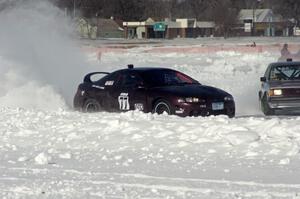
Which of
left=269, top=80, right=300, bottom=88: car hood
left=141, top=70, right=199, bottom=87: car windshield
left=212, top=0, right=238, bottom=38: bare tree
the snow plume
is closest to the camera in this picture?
left=141, top=70, right=199, bottom=87: car windshield

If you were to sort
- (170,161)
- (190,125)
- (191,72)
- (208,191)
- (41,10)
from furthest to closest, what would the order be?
(191,72), (41,10), (190,125), (170,161), (208,191)

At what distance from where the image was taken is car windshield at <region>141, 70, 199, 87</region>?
1410 centimetres

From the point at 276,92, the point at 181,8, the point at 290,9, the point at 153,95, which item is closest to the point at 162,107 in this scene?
the point at 153,95

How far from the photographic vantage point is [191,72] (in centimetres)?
2867

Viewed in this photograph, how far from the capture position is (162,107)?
44.4 feet

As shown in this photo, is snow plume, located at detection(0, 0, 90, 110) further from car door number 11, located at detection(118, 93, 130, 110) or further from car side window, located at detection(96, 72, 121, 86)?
car door number 11, located at detection(118, 93, 130, 110)

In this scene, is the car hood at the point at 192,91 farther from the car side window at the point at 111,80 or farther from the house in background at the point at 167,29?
the house in background at the point at 167,29

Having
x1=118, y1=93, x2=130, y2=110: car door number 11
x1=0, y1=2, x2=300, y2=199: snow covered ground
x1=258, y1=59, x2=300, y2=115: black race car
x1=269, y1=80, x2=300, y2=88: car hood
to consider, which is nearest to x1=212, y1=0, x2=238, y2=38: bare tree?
x1=258, y1=59, x2=300, y2=115: black race car

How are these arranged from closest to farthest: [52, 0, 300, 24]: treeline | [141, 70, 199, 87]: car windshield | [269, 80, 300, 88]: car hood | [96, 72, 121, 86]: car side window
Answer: [141, 70, 199, 87]: car windshield < [96, 72, 121, 86]: car side window < [269, 80, 300, 88]: car hood < [52, 0, 300, 24]: treeline

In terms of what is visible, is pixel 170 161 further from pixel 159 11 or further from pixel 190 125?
pixel 159 11

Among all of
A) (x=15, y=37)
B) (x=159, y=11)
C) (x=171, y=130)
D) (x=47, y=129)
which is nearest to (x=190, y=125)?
(x=171, y=130)

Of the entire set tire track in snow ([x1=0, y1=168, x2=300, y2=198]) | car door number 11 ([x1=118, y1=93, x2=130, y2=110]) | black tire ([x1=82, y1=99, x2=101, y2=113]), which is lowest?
tire track in snow ([x1=0, y1=168, x2=300, y2=198])

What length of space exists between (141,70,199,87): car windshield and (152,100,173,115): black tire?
559mm

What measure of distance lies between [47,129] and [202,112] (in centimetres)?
388
